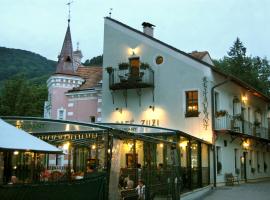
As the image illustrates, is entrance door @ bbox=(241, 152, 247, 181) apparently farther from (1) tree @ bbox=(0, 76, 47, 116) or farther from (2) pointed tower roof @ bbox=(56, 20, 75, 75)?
(1) tree @ bbox=(0, 76, 47, 116)

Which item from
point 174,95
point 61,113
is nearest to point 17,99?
point 61,113

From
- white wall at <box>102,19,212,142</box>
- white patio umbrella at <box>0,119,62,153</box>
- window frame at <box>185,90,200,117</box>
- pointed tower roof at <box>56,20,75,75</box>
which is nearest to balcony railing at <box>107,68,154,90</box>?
white wall at <box>102,19,212,142</box>

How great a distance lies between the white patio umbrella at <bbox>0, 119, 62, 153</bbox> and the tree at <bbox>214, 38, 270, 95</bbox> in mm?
43699

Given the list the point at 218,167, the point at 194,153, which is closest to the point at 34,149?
the point at 194,153

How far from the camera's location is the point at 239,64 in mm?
55812

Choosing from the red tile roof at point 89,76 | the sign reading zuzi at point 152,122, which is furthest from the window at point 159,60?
the red tile roof at point 89,76

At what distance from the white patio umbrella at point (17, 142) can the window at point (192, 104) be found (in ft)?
56.5

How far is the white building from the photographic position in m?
26.2

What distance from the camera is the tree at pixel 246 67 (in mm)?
51344

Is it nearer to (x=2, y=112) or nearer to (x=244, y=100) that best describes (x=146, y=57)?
(x=244, y=100)

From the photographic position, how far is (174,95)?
27141mm

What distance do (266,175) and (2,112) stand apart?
91.9 feet

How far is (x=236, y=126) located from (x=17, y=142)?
70.1 ft

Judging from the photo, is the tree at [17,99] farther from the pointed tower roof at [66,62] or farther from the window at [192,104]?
the window at [192,104]
